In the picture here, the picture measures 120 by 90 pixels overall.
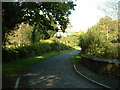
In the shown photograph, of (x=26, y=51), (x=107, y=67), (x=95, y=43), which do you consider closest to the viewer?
(x=107, y=67)

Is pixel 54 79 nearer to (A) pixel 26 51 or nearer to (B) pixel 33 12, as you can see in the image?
(B) pixel 33 12

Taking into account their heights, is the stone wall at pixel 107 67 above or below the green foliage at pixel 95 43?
below

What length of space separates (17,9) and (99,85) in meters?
13.2

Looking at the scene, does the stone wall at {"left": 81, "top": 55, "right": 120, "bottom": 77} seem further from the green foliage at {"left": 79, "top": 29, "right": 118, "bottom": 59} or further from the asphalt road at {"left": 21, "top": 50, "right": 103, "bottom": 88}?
the green foliage at {"left": 79, "top": 29, "right": 118, "bottom": 59}

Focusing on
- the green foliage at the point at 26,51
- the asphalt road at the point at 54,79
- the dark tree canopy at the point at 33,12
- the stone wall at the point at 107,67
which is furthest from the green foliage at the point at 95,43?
the green foliage at the point at 26,51

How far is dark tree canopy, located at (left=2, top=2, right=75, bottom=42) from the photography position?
20406 mm

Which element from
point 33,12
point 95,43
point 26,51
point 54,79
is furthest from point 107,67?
point 26,51

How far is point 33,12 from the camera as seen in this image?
24.6m

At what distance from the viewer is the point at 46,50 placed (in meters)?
46.9

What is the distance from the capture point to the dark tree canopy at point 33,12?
2041cm

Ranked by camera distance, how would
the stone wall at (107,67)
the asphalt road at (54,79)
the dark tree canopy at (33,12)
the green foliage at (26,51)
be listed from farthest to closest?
the green foliage at (26,51) → the dark tree canopy at (33,12) → the stone wall at (107,67) → the asphalt road at (54,79)

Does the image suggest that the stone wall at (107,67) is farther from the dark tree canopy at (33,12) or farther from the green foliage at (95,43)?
the dark tree canopy at (33,12)

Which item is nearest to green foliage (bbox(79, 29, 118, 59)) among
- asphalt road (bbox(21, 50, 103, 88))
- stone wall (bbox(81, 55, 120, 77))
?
stone wall (bbox(81, 55, 120, 77))

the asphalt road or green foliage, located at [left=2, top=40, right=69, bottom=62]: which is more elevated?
green foliage, located at [left=2, top=40, right=69, bottom=62]
